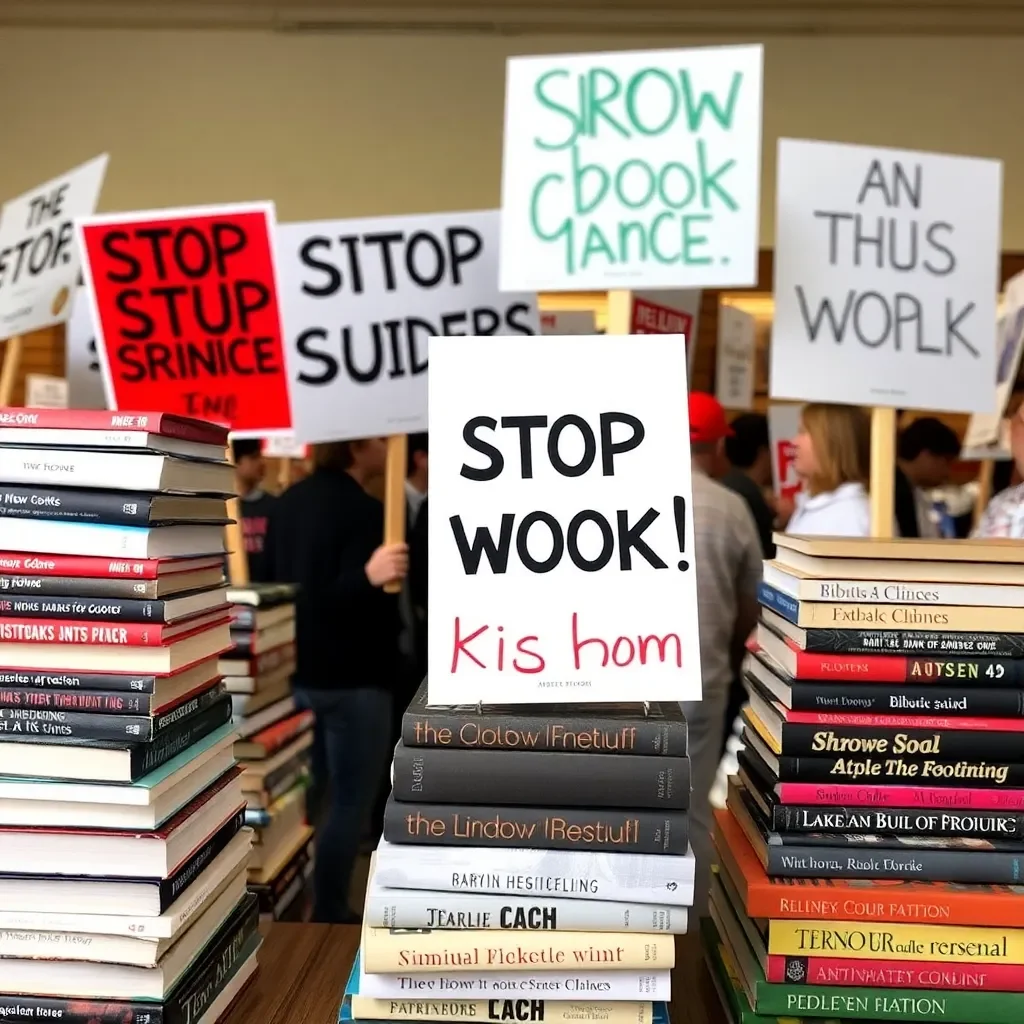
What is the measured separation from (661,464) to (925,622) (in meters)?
0.32

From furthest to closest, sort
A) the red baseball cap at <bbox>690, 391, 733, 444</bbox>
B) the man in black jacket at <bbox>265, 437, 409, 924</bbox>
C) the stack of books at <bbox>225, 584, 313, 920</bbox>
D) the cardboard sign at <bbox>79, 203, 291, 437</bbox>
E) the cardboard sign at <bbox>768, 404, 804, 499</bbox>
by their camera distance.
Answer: the cardboard sign at <bbox>768, 404, 804, 499</bbox>, the man in black jacket at <bbox>265, 437, 409, 924</bbox>, the red baseball cap at <bbox>690, 391, 733, 444</bbox>, the cardboard sign at <bbox>79, 203, 291, 437</bbox>, the stack of books at <bbox>225, 584, 313, 920</bbox>

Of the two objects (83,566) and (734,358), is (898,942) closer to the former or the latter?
(83,566)

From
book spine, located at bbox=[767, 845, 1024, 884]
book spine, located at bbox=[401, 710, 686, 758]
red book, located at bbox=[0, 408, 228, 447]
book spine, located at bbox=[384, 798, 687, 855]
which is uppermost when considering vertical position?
red book, located at bbox=[0, 408, 228, 447]

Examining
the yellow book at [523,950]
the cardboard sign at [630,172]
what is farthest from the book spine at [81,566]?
the cardboard sign at [630,172]

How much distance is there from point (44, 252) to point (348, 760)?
1.53m

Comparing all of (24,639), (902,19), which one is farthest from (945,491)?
(24,639)

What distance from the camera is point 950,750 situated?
3.13ft

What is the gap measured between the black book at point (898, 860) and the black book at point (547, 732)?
194 mm

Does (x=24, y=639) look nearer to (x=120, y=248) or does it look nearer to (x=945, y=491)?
(x=120, y=248)

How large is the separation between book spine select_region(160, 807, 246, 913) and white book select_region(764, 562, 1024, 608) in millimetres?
667

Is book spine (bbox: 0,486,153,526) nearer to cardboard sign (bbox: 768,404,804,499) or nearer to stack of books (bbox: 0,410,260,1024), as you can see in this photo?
stack of books (bbox: 0,410,260,1024)

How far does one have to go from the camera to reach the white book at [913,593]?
964mm

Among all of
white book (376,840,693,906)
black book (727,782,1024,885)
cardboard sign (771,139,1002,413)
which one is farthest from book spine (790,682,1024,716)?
cardboard sign (771,139,1002,413)

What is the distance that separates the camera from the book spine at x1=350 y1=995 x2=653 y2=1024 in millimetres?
851
